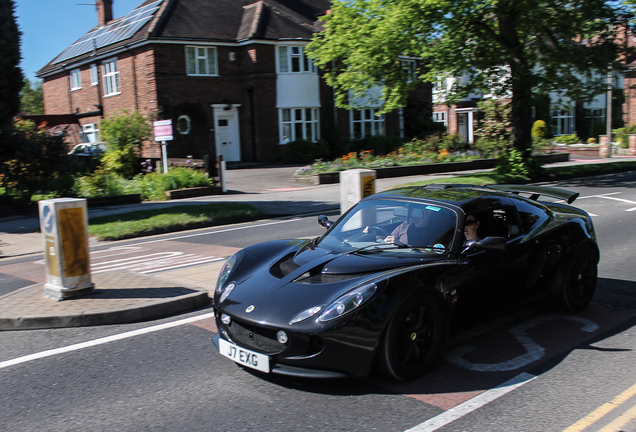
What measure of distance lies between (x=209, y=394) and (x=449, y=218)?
2.49 metres

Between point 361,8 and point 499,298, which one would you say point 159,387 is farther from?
point 361,8

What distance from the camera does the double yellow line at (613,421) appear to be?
374cm

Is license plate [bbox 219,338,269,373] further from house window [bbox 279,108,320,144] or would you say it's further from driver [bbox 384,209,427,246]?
house window [bbox 279,108,320,144]

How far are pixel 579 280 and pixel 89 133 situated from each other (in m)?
33.5

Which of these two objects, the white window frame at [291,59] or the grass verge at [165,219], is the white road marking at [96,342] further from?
the white window frame at [291,59]

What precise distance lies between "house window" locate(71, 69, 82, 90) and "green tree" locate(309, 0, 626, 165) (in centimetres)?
2051

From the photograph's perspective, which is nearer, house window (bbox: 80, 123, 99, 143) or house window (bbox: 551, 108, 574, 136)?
house window (bbox: 80, 123, 99, 143)

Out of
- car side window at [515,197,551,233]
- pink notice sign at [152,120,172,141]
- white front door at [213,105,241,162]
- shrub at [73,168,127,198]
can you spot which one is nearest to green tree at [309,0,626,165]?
pink notice sign at [152,120,172,141]

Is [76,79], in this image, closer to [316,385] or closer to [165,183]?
[165,183]

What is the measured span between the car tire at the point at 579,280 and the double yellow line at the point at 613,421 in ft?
5.97

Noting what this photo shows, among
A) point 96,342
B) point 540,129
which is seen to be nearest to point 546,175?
point 96,342

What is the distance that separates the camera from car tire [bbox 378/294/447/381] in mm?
4258

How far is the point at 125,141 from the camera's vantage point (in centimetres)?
2628

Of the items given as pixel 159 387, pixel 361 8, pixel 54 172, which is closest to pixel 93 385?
pixel 159 387
